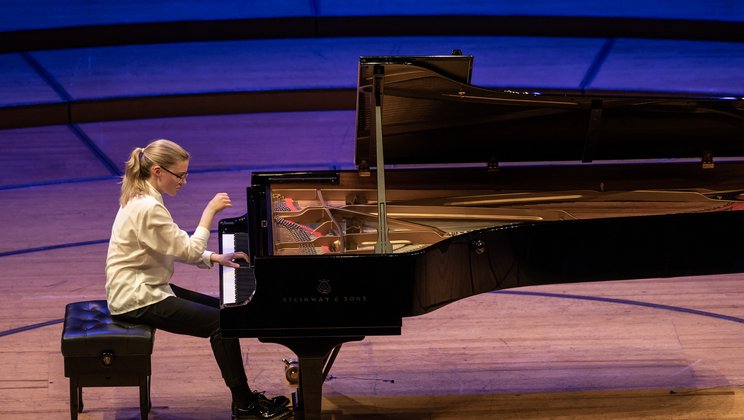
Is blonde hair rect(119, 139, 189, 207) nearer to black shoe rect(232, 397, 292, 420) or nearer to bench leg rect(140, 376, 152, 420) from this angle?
bench leg rect(140, 376, 152, 420)

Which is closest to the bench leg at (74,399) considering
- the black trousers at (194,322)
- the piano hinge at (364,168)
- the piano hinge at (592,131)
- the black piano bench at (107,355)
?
the black piano bench at (107,355)

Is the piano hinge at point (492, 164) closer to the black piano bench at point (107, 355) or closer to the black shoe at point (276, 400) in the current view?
the black shoe at point (276, 400)

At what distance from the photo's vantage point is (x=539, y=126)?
175 inches

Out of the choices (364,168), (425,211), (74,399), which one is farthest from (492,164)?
(74,399)

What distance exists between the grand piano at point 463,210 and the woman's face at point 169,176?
1.04ft

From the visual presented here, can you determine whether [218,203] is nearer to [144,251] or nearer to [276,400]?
[144,251]

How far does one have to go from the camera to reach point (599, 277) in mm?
3754

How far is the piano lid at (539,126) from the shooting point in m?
4.18

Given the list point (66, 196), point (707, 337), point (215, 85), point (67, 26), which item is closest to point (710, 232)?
point (707, 337)

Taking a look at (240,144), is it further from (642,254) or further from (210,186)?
(642,254)

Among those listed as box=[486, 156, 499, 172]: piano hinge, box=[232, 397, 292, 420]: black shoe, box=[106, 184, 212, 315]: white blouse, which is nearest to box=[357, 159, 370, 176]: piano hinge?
box=[486, 156, 499, 172]: piano hinge

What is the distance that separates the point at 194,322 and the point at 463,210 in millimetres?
1232

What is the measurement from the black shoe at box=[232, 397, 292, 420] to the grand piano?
0.23 feet

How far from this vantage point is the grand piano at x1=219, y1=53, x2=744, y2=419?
10.8 ft
